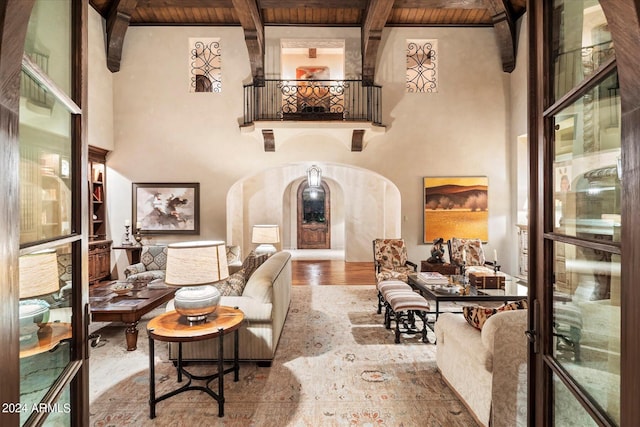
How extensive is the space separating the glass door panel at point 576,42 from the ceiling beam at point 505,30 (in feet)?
20.9

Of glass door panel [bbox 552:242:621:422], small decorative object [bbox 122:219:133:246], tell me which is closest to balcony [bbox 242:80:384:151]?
small decorative object [bbox 122:219:133:246]

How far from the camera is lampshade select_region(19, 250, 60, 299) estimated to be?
917 mm

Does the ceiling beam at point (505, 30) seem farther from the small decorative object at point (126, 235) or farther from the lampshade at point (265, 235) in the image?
the small decorative object at point (126, 235)

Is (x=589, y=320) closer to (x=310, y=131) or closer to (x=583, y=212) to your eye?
(x=583, y=212)

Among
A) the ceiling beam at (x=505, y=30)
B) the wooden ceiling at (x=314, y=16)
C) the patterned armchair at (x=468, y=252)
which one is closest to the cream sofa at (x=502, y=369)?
the patterned armchair at (x=468, y=252)

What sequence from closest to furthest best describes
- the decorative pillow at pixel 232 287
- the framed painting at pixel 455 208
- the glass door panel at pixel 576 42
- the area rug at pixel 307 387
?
the glass door panel at pixel 576 42, the area rug at pixel 307 387, the decorative pillow at pixel 232 287, the framed painting at pixel 455 208

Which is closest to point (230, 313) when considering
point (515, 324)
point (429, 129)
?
point (515, 324)

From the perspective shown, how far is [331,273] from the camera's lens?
8.51m

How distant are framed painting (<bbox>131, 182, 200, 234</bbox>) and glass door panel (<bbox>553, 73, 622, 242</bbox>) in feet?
22.2

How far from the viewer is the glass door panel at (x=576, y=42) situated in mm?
1042

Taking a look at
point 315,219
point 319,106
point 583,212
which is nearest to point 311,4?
point 319,106

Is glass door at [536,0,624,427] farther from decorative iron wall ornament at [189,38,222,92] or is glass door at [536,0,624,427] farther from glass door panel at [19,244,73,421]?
decorative iron wall ornament at [189,38,222,92]

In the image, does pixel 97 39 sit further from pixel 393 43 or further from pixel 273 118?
pixel 393 43

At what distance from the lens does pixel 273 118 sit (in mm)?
7137
